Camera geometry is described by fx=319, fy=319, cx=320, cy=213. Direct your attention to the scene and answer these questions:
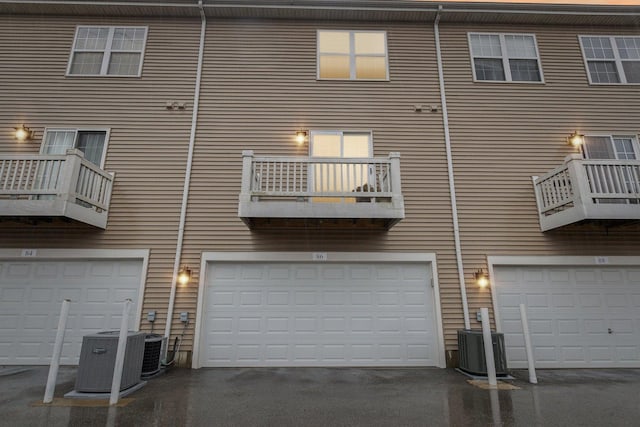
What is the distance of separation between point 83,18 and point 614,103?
45.4ft

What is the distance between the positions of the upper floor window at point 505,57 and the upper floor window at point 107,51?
872 cm

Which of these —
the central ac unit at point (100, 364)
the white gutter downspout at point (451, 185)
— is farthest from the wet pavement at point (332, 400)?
the white gutter downspout at point (451, 185)

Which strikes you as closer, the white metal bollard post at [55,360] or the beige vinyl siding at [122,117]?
the white metal bollard post at [55,360]

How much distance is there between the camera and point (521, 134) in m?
7.82

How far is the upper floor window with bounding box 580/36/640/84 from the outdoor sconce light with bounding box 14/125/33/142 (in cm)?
1384

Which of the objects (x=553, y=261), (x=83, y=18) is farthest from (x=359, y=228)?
(x=83, y=18)

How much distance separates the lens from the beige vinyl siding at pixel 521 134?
7066 millimetres

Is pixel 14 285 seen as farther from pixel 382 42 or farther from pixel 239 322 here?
pixel 382 42

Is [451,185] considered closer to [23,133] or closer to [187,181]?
[187,181]

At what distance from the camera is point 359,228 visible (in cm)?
704

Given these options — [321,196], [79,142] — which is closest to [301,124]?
[321,196]

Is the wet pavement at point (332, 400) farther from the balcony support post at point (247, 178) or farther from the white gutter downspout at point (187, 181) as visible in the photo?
the balcony support post at point (247, 178)

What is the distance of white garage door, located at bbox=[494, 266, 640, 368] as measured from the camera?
6.65 m

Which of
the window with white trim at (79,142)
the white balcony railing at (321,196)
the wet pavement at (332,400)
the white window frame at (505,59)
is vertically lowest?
the wet pavement at (332,400)
